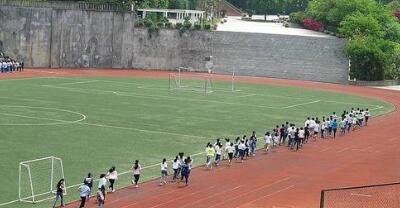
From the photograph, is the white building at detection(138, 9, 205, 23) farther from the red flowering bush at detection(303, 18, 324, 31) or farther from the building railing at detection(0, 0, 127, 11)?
the red flowering bush at detection(303, 18, 324, 31)

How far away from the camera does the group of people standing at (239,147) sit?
26172mm

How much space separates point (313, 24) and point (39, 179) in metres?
80.8

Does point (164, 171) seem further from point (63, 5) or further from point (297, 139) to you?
point (63, 5)

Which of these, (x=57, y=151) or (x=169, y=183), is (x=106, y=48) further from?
(x=169, y=183)

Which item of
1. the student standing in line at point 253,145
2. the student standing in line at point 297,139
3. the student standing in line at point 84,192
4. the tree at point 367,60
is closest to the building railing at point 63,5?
the tree at point 367,60

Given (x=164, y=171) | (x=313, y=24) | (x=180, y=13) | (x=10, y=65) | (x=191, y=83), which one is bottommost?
(x=164, y=171)

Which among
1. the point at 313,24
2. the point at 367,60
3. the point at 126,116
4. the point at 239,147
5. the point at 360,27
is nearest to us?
the point at 239,147

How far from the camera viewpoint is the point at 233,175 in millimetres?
32531

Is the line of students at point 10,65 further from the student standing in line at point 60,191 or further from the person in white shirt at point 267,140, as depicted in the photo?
the student standing in line at point 60,191

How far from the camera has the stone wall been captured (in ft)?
257

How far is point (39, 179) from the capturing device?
95.3ft

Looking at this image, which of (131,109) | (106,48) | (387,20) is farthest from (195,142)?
(387,20)

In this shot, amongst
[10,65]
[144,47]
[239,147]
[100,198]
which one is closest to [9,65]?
[10,65]

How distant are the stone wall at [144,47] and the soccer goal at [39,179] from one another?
48066 mm
